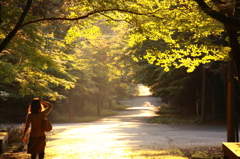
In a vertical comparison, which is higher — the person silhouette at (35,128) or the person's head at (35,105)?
the person's head at (35,105)

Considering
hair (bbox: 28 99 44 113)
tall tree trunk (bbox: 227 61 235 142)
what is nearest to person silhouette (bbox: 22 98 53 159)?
hair (bbox: 28 99 44 113)

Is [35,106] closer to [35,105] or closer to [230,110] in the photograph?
[35,105]

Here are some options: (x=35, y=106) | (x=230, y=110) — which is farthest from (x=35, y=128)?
(x=230, y=110)

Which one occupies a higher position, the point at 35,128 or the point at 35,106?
the point at 35,106

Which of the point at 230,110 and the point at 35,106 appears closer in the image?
the point at 35,106

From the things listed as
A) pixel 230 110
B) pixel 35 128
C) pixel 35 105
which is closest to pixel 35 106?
pixel 35 105

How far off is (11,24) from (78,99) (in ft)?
111

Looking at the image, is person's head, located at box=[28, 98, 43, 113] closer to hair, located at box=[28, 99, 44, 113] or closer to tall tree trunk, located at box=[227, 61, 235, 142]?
hair, located at box=[28, 99, 44, 113]

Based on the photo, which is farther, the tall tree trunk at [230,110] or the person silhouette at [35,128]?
the tall tree trunk at [230,110]

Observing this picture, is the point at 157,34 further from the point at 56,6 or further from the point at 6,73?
the point at 56,6

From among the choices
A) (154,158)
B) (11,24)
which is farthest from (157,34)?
(11,24)

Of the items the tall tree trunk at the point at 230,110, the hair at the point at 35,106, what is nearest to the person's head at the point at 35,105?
the hair at the point at 35,106

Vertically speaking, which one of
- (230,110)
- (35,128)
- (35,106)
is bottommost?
(35,128)

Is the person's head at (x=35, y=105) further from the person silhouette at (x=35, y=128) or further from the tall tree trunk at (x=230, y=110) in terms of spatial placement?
the tall tree trunk at (x=230, y=110)
